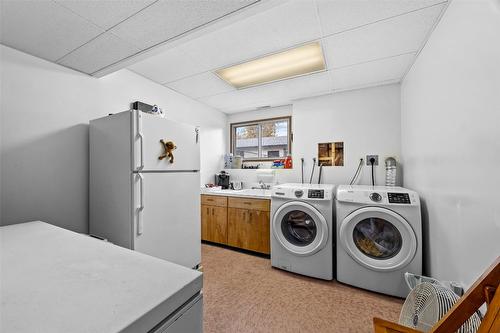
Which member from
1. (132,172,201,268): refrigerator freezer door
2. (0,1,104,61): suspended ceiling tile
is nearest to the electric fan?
(132,172,201,268): refrigerator freezer door

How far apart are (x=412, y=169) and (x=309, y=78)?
1558 mm

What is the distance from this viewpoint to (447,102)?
1.39 meters

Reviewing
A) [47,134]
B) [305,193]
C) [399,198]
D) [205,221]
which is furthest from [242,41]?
[205,221]

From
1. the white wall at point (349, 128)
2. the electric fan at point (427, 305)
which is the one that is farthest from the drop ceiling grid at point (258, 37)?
the electric fan at point (427, 305)

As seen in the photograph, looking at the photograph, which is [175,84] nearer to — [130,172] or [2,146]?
[130,172]

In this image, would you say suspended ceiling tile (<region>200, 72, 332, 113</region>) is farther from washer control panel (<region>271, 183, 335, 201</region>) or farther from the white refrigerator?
washer control panel (<region>271, 183, 335, 201</region>)

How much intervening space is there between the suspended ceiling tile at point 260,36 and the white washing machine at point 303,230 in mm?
1483

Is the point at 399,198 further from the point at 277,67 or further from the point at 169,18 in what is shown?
the point at 169,18

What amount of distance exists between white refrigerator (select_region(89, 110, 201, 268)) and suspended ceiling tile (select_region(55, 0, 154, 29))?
0.61 m

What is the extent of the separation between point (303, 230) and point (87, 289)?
2.14 m

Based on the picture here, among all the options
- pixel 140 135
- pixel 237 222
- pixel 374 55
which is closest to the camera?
pixel 140 135

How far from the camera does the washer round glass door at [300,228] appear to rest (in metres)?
2.11

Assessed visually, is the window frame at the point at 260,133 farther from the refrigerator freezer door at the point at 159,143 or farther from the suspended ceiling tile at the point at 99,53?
the suspended ceiling tile at the point at 99,53

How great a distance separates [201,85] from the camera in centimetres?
268
